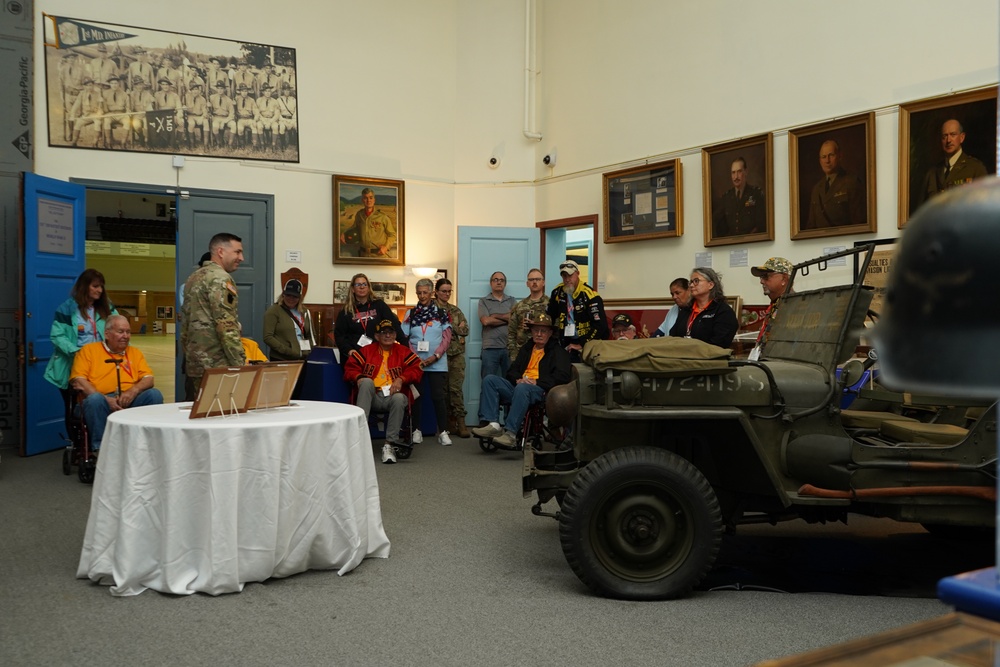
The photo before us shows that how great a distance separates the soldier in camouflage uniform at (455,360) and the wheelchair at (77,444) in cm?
392

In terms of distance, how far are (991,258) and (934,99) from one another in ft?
22.9

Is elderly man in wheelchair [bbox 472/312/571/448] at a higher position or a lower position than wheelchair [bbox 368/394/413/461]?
higher

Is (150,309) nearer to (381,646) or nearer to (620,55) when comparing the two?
(620,55)

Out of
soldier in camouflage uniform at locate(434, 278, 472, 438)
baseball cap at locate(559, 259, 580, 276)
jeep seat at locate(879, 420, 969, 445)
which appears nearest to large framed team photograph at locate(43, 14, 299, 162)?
soldier in camouflage uniform at locate(434, 278, 472, 438)

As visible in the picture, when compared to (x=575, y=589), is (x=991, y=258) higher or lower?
higher

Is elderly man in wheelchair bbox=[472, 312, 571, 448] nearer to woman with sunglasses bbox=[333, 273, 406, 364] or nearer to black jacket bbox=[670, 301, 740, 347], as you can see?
woman with sunglasses bbox=[333, 273, 406, 364]

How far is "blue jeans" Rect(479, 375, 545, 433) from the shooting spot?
313 inches

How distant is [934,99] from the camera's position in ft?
22.5

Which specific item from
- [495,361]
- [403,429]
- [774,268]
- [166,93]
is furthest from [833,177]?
[166,93]

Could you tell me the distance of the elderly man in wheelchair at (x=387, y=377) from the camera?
8.04 meters

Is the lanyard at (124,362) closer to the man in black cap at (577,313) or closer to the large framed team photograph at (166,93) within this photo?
the large framed team photograph at (166,93)

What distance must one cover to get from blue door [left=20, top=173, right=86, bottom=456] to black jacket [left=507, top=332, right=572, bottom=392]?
14.9 ft

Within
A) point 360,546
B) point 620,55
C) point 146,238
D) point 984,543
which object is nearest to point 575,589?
point 360,546

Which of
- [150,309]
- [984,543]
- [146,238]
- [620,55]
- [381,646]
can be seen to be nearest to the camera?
[381,646]
